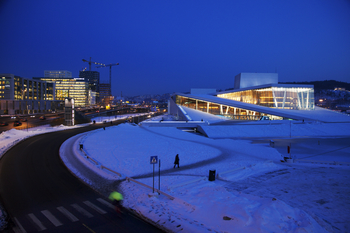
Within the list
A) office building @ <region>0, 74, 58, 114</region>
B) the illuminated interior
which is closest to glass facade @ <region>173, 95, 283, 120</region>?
office building @ <region>0, 74, 58, 114</region>

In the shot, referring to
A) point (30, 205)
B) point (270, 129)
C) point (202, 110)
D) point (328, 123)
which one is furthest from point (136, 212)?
point (202, 110)

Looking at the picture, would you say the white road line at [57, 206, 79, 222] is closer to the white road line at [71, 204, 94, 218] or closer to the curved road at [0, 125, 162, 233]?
the curved road at [0, 125, 162, 233]

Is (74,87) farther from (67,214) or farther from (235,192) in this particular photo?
(235,192)

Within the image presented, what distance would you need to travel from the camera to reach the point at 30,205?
811cm

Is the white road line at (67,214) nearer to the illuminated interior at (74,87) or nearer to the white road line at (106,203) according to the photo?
the white road line at (106,203)

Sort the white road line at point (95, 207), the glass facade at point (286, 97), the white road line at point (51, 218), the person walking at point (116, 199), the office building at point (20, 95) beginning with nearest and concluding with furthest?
1. the white road line at point (51, 218)
2. the white road line at point (95, 207)
3. the person walking at point (116, 199)
4. the glass facade at point (286, 97)
5. the office building at point (20, 95)

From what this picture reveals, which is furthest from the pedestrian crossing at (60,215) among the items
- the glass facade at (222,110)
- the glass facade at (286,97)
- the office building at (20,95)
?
the office building at (20,95)

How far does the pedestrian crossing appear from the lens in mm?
6676

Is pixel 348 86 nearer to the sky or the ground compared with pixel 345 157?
nearer to the sky

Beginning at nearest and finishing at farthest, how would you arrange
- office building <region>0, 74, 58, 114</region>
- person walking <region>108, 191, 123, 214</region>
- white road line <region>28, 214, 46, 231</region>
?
white road line <region>28, 214, 46, 231</region> < person walking <region>108, 191, 123, 214</region> < office building <region>0, 74, 58, 114</region>

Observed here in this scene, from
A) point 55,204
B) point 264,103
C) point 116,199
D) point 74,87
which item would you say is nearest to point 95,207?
point 116,199

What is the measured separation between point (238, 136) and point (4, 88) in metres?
76.6

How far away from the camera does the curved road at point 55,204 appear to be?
6.71 m

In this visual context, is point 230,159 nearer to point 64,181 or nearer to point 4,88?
point 64,181
